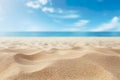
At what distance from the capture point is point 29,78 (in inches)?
50.4

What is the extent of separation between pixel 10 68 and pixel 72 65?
0.55 meters

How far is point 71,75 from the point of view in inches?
51.9

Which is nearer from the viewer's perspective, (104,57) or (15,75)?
(15,75)

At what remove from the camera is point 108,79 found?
1.21 meters

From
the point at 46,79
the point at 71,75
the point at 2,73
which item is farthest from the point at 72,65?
the point at 2,73

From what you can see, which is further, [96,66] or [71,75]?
[96,66]

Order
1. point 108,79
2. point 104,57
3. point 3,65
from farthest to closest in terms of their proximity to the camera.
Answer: point 104,57 < point 3,65 < point 108,79

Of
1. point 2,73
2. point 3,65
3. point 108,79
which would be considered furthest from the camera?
point 3,65

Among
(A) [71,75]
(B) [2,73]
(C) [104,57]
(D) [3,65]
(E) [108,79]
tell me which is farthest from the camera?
(C) [104,57]

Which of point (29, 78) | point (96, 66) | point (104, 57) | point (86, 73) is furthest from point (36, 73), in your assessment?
point (104, 57)

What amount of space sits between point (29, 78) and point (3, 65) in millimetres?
458

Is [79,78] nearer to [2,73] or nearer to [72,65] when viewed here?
[72,65]

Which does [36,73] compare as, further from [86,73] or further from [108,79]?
[108,79]

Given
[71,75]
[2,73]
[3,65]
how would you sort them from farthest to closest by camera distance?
[3,65] < [2,73] < [71,75]
